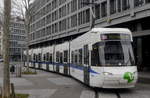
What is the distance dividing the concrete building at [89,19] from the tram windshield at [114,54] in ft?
2.96

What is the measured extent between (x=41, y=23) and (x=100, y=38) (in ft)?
222

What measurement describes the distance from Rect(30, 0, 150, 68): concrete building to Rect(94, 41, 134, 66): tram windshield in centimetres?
90

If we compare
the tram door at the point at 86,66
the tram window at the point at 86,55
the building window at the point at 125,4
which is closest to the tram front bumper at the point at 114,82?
the tram door at the point at 86,66

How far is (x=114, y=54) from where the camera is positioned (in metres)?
13.6

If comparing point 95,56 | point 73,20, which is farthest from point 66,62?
point 73,20

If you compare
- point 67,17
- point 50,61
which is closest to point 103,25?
point 50,61

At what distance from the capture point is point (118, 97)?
12.3 meters

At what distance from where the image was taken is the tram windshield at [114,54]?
530 inches

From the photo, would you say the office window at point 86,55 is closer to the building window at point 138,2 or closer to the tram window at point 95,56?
the tram window at point 95,56

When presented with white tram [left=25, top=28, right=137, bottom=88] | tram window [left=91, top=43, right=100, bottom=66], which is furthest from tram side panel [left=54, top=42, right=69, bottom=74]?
tram window [left=91, top=43, right=100, bottom=66]

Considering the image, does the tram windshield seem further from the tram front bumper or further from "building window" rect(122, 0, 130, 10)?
"building window" rect(122, 0, 130, 10)

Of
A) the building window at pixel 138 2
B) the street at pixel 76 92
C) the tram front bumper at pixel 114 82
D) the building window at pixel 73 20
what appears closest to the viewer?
the street at pixel 76 92

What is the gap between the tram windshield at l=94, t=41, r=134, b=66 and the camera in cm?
1347

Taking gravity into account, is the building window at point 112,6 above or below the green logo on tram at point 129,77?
above
